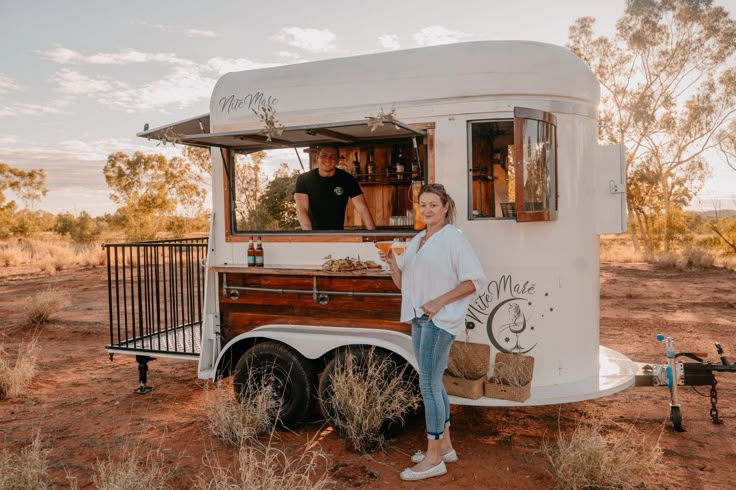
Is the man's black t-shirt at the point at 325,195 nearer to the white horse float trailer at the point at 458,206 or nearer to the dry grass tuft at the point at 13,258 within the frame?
the white horse float trailer at the point at 458,206

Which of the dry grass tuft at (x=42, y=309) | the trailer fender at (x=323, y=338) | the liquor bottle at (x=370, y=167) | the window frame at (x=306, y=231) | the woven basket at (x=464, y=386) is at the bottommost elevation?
the dry grass tuft at (x=42, y=309)

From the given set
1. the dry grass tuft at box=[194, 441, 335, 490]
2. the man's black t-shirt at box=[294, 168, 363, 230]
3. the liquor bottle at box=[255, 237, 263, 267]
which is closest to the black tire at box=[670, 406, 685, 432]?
the dry grass tuft at box=[194, 441, 335, 490]

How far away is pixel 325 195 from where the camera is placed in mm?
5586

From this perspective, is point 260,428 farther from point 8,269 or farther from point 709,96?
point 709,96

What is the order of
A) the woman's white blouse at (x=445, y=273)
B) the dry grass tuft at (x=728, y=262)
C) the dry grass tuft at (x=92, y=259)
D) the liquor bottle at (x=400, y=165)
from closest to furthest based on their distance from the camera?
the woman's white blouse at (x=445, y=273), the liquor bottle at (x=400, y=165), the dry grass tuft at (x=728, y=262), the dry grass tuft at (x=92, y=259)

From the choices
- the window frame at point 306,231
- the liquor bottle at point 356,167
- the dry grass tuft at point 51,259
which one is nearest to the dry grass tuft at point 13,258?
the dry grass tuft at point 51,259

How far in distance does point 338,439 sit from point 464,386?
1.25 metres

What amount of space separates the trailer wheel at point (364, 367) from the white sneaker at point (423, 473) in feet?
1.75

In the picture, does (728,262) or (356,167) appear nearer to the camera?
(356,167)

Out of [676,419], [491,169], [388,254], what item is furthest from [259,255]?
[676,419]

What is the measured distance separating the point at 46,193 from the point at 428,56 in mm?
35904

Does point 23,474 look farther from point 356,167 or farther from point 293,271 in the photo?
point 356,167

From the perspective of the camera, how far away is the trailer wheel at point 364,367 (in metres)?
4.66

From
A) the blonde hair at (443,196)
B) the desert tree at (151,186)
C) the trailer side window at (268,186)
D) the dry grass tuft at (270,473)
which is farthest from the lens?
the desert tree at (151,186)
